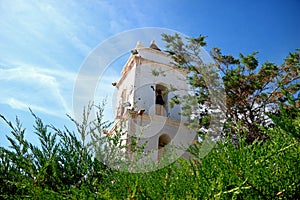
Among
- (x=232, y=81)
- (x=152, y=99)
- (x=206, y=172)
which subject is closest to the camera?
(x=206, y=172)

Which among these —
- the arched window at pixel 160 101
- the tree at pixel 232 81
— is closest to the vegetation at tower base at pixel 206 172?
the tree at pixel 232 81

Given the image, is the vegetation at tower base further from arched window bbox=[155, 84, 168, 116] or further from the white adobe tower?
arched window bbox=[155, 84, 168, 116]

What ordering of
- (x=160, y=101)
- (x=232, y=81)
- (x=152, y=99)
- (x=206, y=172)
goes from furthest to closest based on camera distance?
1. (x=160, y=101)
2. (x=152, y=99)
3. (x=232, y=81)
4. (x=206, y=172)

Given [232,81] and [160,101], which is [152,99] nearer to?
[160,101]

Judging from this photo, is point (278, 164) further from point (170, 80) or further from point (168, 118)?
point (168, 118)

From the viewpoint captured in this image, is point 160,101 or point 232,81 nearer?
point 232,81

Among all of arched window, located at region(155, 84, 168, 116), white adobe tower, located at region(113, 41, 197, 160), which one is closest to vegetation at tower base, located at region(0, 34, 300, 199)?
white adobe tower, located at region(113, 41, 197, 160)

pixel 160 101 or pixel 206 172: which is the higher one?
pixel 160 101

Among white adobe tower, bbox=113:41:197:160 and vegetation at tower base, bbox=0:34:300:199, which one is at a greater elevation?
white adobe tower, bbox=113:41:197:160

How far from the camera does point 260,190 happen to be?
3.49 ft

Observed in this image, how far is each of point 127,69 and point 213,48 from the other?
19.6 ft

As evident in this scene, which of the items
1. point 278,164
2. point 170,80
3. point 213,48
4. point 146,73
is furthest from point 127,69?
point 278,164

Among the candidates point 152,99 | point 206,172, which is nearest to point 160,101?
point 152,99

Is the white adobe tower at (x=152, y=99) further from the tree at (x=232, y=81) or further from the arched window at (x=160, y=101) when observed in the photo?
the tree at (x=232, y=81)
